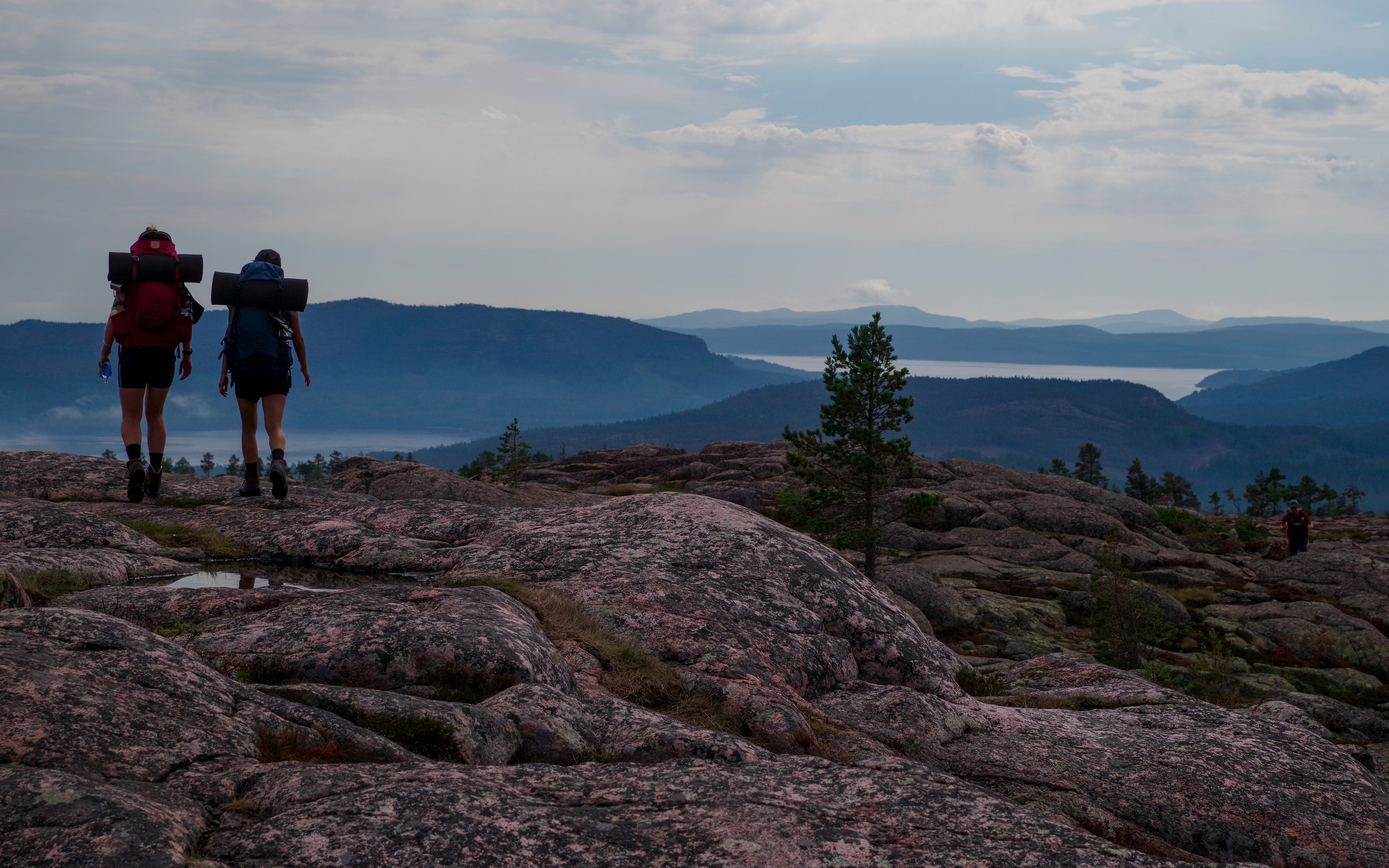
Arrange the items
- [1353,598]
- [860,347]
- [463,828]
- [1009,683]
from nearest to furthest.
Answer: [463,828], [1009,683], [860,347], [1353,598]

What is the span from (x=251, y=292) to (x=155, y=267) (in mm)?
1667

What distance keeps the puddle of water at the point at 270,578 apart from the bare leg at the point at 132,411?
4662 millimetres

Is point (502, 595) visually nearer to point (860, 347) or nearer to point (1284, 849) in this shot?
point (1284, 849)

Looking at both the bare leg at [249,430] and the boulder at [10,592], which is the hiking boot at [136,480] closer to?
the bare leg at [249,430]

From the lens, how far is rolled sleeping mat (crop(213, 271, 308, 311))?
17.6 meters

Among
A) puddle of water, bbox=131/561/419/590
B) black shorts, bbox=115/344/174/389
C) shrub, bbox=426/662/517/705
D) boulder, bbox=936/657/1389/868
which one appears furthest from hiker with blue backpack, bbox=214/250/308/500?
boulder, bbox=936/657/1389/868

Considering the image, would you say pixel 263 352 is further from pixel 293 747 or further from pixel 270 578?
pixel 293 747

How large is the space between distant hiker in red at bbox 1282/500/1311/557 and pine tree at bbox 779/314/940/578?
3662cm

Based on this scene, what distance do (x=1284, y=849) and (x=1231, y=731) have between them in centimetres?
257

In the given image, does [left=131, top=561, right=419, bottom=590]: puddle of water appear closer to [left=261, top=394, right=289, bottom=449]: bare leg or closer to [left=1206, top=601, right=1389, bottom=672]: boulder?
[left=261, top=394, right=289, bottom=449]: bare leg

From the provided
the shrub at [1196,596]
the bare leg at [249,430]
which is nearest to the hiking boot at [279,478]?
the bare leg at [249,430]

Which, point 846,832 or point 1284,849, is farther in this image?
point 1284,849

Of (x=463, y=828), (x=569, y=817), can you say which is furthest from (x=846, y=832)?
(x=463, y=828)

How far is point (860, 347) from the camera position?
44281 mm
